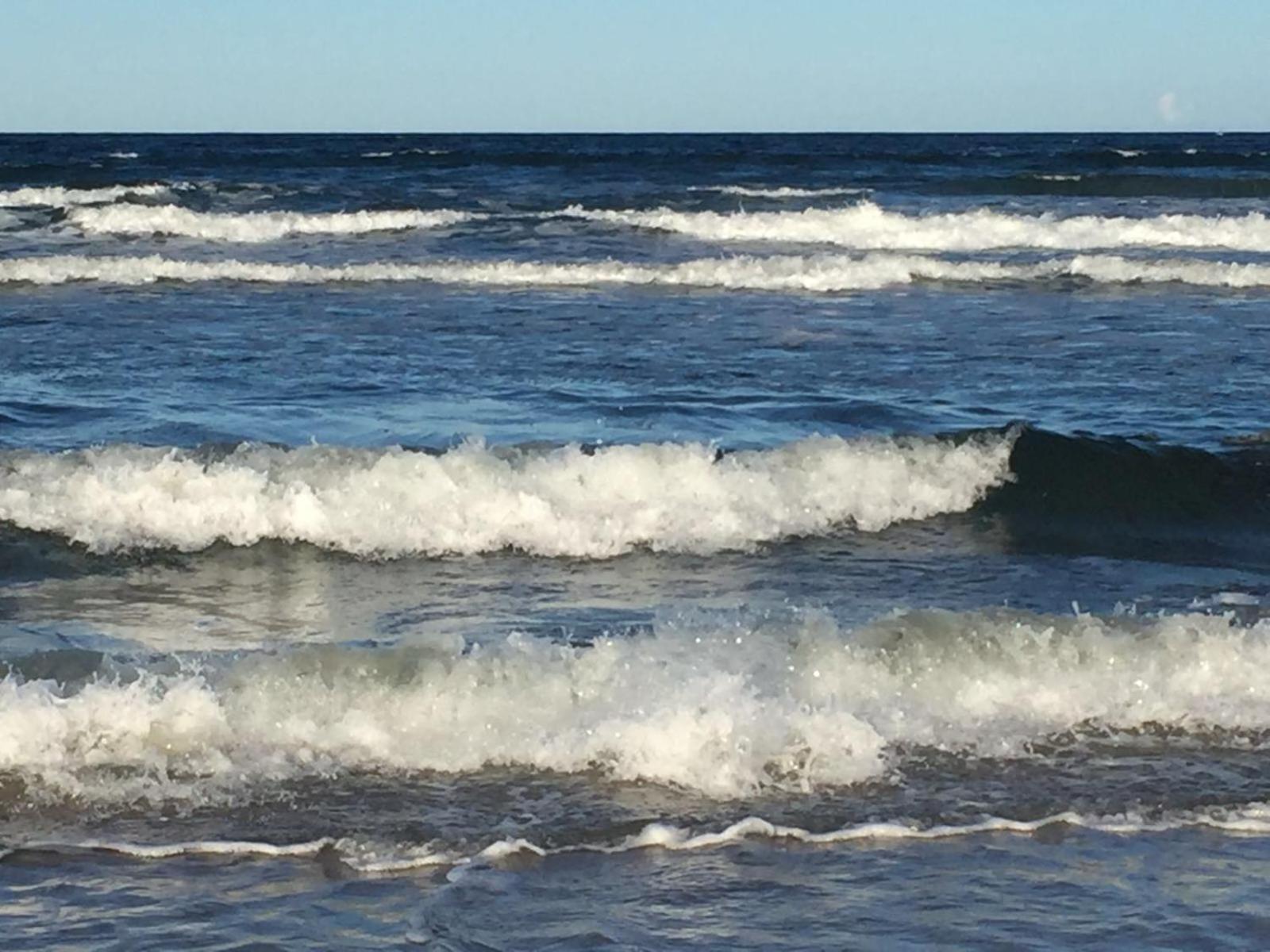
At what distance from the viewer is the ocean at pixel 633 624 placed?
4215 millimetres

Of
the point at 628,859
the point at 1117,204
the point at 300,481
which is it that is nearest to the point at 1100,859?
the point at 628,859

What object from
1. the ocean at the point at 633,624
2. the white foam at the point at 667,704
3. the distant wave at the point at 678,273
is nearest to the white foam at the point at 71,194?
the distant wave at the point at 678,273

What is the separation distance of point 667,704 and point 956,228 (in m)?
21.0

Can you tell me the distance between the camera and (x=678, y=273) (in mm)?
19562

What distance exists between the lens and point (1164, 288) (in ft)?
61.0

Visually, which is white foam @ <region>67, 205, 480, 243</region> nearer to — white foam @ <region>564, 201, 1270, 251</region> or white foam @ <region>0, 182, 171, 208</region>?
white foam @ <region>564, 201, 1270, 251</region>

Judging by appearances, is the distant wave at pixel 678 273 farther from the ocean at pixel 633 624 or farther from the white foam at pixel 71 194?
the white foam at pixel 71 194

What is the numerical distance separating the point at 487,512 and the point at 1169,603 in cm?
306

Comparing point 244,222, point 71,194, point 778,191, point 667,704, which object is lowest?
point 667,704

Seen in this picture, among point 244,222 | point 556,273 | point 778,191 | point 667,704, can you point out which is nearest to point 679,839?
point 667,704

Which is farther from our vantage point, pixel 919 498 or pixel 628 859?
pixel 919 498

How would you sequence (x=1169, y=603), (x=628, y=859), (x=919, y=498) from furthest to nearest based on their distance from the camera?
(x=919, y=498) → (x=1169, y=603) → (x=628, y=859)

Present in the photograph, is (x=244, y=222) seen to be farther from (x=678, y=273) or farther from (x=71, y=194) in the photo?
(x=678, y=273)

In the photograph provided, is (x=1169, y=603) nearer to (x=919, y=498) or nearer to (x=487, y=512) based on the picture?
(x=919, y=498)
